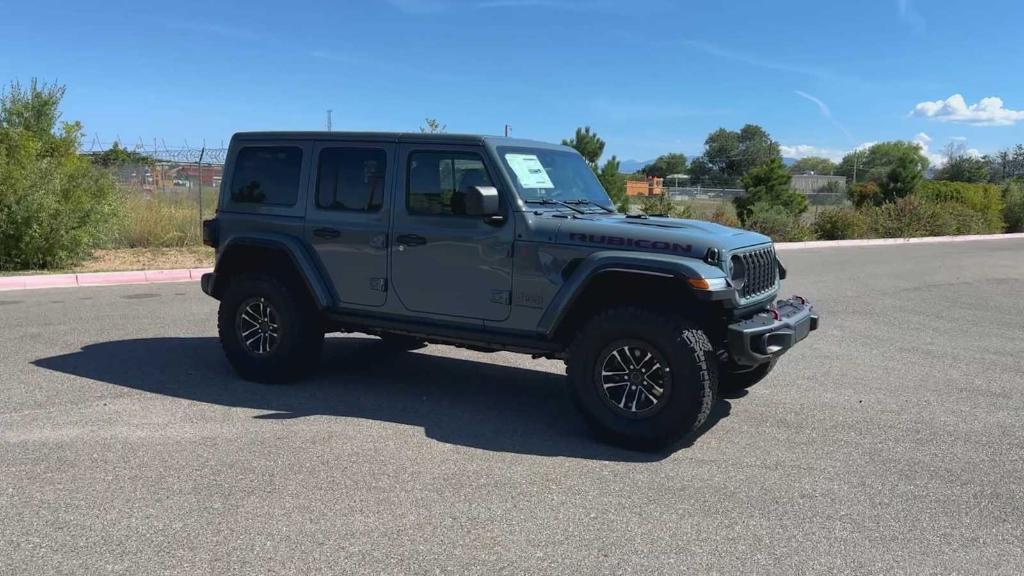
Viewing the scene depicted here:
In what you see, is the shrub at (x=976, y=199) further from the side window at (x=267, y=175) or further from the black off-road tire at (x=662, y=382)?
the side window at (x=267, y=175)

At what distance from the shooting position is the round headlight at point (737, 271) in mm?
4863

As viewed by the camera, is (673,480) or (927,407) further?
(927,407)

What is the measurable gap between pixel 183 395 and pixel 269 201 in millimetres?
1628

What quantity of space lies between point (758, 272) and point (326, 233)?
313 cm

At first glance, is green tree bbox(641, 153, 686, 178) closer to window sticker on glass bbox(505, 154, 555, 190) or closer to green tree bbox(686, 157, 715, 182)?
green tree bbox(686, 157, 715, 182)

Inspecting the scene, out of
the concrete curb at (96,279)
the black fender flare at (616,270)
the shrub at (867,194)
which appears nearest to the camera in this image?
the black fender flare at (616,270)

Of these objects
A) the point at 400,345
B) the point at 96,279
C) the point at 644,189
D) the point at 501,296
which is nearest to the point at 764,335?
the point at 501,296

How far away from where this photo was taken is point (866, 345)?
8383 millimetres

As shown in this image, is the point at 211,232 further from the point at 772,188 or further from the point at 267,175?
the point at 772,188

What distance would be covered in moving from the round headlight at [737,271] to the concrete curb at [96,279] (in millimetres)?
8923

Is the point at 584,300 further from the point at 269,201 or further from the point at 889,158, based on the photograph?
the point at 889,158

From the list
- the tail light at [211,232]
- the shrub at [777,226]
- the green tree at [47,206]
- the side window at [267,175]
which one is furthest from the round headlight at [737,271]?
the shrub at [777,226]

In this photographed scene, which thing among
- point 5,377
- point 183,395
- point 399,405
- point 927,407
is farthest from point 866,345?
point 5,377

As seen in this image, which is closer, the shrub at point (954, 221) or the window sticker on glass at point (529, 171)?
the window sticker on glass at point (529, 171)
